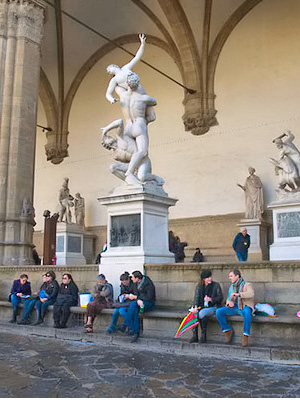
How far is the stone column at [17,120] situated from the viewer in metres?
10.6

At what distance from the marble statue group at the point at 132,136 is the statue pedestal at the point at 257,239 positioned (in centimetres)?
743

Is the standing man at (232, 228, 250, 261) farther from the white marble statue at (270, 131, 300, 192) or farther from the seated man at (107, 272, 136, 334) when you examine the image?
the seated man at (107, 272, 136, 334)

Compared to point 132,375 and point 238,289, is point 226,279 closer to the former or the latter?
point 238,289

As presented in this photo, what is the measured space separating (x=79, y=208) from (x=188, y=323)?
14.2m

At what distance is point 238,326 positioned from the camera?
527 cm

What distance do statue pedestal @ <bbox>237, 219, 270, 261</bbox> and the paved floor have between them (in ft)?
30.3

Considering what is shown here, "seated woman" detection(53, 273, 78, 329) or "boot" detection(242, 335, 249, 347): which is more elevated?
"seated woman" detection(53, 273, 78, 329)

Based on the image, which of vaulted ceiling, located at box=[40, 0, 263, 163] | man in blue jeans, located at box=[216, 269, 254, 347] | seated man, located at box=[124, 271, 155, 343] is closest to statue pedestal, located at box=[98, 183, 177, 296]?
seated man, located at box=[124, 271, 155, 343]

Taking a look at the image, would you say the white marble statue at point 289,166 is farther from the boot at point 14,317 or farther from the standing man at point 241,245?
the boot at point 14,317

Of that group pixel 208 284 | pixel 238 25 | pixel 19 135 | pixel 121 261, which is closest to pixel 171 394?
pixel 208 284

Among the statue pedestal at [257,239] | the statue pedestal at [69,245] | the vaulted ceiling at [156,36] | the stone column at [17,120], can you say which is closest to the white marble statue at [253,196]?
the statue pedestal at [257,239]

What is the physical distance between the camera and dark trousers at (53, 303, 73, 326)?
6.70 m

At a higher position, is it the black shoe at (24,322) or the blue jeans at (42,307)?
the blue jeans at (42,307)

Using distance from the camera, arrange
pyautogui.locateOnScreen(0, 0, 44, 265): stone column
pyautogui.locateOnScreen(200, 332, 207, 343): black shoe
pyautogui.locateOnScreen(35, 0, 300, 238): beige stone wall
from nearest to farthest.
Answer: pyautogui.locateOnScreen(200, 332, 207, 343): black shoe, pyautogui.locateOnScreen(0, 0, 44, 265): stone column, pyautogui.locateOnScreen(35, 0, 300, 238): beige stone wall
